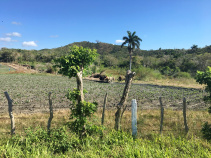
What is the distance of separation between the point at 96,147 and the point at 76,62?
2.63m

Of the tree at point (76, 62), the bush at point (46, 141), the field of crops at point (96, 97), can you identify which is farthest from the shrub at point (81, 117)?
the field of crops at point (96, 97)

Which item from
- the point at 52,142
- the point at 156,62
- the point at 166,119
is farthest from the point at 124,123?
the point at 156,62

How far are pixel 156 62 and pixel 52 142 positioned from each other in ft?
201

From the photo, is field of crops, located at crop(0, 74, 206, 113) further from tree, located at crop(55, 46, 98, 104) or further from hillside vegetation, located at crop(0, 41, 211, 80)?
tree, located at crop(55, 46, 98, 104)

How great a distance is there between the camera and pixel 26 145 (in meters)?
3.77

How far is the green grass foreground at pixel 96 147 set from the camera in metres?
3.39

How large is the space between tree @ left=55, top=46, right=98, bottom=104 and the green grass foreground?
1.35 metres

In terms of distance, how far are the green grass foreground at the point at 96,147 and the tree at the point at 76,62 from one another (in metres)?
1.35

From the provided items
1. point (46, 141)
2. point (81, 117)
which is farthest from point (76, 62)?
point (46, 141)

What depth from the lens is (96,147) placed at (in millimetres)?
3713

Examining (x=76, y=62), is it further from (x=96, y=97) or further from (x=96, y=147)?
(x=96, y=97)

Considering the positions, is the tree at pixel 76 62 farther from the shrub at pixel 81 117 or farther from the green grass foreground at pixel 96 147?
the green grass foreground at pixel 96 147

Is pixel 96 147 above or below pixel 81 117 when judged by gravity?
below

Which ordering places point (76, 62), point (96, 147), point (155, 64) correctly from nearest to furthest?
point (96, 147) < point (76, 62) < point (155, 64)
